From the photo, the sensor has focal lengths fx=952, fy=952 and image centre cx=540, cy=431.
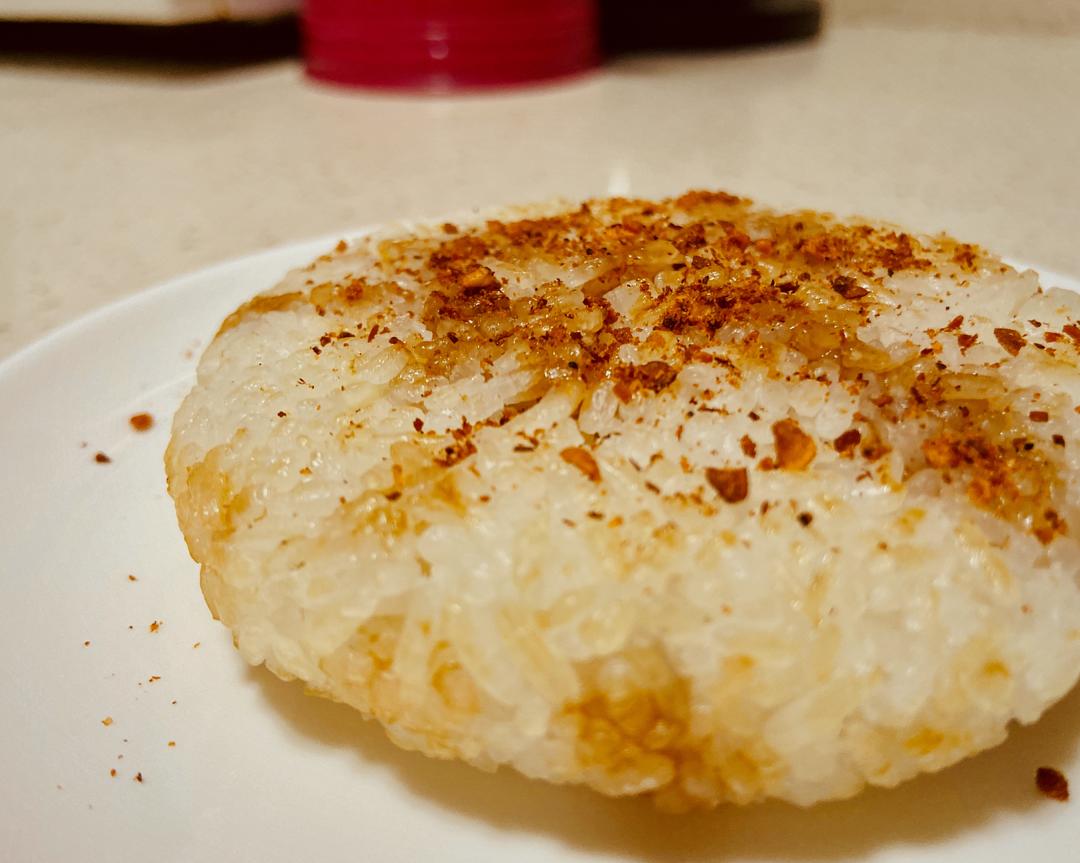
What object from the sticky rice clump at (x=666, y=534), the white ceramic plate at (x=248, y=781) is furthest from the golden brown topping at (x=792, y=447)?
Answer: the white ceramic plate at (x=248, y=781)

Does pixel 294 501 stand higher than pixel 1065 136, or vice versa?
pixel 294 501

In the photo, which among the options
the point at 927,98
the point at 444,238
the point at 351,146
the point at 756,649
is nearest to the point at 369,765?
the point at 756,649

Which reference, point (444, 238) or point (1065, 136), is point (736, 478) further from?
point (1065, 136)

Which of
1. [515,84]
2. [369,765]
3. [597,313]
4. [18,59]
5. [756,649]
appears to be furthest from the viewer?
[18,59]

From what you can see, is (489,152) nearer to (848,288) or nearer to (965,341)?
(848,288)

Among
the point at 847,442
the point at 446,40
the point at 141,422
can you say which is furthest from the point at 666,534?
the point at 446,40

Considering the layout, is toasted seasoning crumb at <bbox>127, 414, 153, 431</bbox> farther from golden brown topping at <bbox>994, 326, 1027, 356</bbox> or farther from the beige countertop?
golden brown topping at <bbox>994, 326, 1027, 356</bbox>
